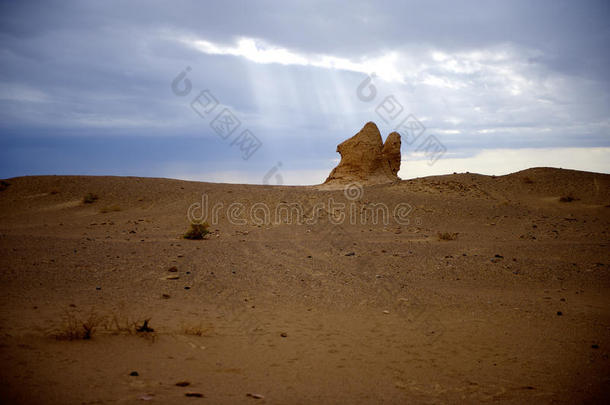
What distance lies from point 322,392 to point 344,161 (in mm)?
24574

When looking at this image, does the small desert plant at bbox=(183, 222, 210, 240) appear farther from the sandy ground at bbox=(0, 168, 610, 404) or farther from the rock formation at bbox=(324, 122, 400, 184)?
the rock formation at bbox=(324, 122, 400, 184)

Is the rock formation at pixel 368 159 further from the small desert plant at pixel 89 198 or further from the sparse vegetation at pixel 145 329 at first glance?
the sparse vegetation at pixel 145 329

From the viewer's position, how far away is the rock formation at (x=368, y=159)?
88.4 ft

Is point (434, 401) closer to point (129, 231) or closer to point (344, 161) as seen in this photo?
point (129, 231)

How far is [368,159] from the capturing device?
26984 millimetres

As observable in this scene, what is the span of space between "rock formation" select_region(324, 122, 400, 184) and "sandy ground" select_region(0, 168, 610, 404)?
38.7 feet

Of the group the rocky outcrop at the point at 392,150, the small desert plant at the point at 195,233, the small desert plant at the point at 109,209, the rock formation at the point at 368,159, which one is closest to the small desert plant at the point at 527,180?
the rock formation at the point at 368,159

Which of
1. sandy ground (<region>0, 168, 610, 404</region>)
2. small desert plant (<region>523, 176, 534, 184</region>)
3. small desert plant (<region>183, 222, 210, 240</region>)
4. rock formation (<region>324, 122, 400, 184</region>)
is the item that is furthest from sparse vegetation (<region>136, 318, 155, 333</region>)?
small desert plant (<region>523, 176, 534, 184</region>)

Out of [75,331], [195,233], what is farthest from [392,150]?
[75,331]

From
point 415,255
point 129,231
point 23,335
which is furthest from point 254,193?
point 23,335

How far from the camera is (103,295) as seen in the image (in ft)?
22.3

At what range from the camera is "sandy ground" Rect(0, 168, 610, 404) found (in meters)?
4.05

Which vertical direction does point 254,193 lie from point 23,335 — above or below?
above

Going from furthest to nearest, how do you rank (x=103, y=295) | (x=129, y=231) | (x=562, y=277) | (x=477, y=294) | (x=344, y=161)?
(x=344, y=161) < (x=129, y=231) < (x=562, y=277) < (x=477, y=294) < (x=103, y=295)
